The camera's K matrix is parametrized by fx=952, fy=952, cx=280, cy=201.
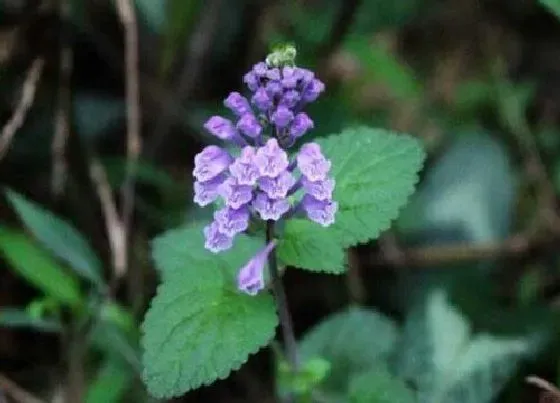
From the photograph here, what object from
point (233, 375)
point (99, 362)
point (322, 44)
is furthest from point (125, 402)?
point (322, 44)

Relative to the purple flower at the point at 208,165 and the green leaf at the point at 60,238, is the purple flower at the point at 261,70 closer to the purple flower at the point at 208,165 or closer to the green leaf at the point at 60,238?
the purple flower at the point at 208,165

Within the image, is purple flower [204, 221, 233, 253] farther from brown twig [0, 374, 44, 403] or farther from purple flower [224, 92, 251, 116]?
brown twig [0, 374, 44, 403]

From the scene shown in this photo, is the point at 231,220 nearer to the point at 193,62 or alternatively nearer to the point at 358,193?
the point at 358,193

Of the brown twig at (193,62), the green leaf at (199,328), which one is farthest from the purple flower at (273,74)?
the brown twig at (193,62)

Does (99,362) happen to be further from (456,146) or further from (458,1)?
(458,1)

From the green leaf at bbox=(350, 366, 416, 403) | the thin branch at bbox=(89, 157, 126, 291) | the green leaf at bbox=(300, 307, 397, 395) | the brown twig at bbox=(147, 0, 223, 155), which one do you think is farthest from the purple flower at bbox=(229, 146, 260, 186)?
the brown twig at bbox=(147, 0, 223, 155)

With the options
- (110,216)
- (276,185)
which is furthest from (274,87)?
(110,216)

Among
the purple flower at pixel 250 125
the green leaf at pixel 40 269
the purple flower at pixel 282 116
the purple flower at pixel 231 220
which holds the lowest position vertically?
the green leaf at pixel 40 269
